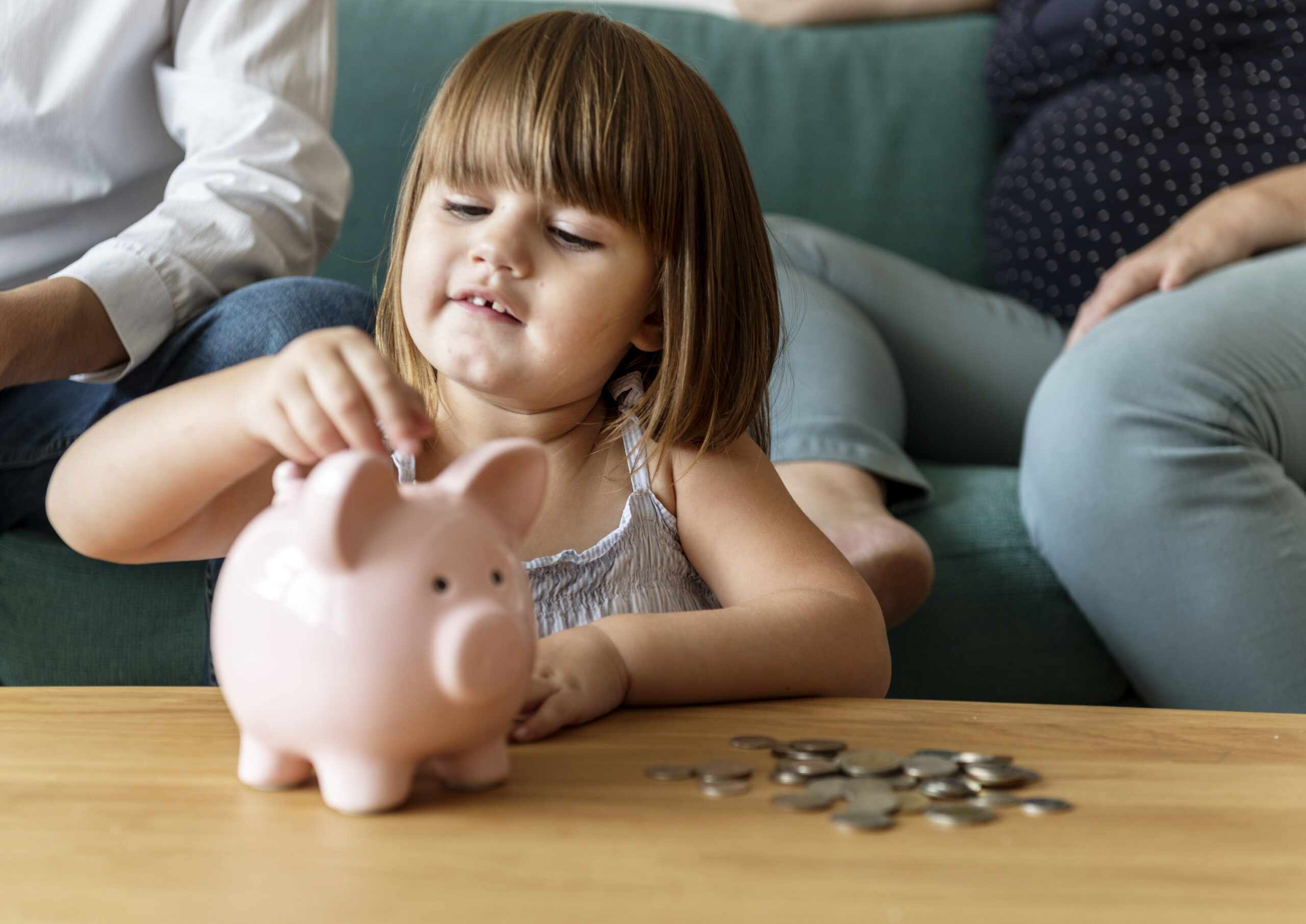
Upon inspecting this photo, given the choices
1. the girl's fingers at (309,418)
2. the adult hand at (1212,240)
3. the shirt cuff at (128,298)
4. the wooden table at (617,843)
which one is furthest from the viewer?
the adult hand at (1212,240)

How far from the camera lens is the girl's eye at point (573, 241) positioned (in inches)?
26.8

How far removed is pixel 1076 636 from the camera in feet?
3.36

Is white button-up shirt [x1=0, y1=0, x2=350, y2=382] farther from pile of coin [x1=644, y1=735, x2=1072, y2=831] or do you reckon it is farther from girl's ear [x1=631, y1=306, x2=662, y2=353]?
pile of coin [x1=644, y1=735, x2=1072, y2=831]

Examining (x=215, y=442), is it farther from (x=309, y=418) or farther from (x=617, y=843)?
(x=617, y=843)

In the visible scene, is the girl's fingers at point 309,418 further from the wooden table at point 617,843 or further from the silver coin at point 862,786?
the silver coin at point 862,786

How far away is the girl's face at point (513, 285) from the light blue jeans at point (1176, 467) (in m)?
0.26

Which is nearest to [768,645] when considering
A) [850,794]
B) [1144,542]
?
[850,794]

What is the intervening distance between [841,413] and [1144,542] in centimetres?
33

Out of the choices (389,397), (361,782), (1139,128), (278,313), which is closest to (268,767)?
(361,782)

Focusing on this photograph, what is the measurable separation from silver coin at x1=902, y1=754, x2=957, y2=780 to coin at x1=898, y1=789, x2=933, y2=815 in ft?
0.05

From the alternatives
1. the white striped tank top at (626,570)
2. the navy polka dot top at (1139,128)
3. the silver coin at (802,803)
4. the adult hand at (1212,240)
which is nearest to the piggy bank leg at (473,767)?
the silver coin at (802,803)

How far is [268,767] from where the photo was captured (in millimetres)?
424

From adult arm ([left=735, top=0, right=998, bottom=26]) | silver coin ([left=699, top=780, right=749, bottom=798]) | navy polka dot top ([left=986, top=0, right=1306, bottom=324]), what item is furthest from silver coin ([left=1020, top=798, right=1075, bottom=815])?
adult arm ([left=735, top=0, right=998, bottom=26])

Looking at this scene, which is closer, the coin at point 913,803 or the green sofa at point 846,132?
the coin at point 913,803
